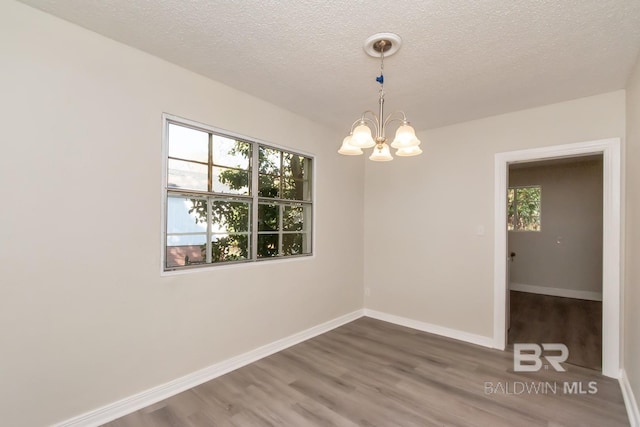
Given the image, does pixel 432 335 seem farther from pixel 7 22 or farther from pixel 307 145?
pixel 7 22

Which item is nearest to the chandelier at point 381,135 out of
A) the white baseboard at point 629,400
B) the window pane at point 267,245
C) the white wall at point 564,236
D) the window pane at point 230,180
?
the window pane at point 230,180

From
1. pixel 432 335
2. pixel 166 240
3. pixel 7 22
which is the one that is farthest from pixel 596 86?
pixel 7 22

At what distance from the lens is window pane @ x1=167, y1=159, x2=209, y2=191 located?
2.48 metres

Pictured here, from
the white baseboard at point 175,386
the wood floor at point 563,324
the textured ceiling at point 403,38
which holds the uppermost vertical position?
the textured ceiling at point 403,38

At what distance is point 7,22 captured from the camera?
5.68 feet

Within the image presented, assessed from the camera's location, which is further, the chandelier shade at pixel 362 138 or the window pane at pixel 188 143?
the window pane at pixel 188 143

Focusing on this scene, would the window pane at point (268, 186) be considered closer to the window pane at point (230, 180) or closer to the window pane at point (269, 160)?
the window pane at point (269, 160)

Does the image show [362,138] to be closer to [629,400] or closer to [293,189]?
[293,189]

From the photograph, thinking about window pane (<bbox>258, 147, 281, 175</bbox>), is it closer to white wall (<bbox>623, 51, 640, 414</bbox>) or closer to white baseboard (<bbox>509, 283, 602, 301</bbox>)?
white wall (<bbox>623, 51, 640, 414</bbox>)

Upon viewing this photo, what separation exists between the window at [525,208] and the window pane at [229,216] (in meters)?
5.91

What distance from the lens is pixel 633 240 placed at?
7.55 feet

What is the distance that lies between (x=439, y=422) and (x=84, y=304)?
252 centimetres

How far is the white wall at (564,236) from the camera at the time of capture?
552 cm

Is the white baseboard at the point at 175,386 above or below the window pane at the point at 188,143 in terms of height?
below
